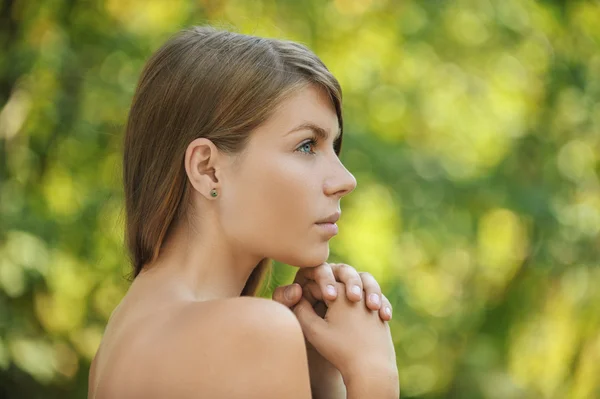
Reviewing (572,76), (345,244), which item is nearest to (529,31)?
(572,76)

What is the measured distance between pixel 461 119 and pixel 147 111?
389cm

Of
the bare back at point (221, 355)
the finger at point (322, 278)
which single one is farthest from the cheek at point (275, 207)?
the bare back at point (221, 355)

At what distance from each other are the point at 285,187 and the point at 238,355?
0.40 meters

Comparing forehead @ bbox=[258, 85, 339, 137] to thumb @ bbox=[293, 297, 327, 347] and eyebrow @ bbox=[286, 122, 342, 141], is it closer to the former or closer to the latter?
eyebrow @ bbox=[286, 122, 342, 141]

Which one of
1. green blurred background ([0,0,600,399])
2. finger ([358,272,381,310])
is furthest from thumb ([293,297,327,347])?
green blurred background ([0,0,600,399])

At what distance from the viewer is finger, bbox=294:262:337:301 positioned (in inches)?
70.2

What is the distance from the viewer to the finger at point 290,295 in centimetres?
184

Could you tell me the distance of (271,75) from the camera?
5.70 feet

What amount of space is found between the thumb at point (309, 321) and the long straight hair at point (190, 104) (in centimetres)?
35

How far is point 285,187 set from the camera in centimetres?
169

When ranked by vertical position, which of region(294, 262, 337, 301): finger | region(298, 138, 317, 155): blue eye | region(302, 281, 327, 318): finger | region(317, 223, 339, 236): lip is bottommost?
region(302, 281, 327, 318): finger

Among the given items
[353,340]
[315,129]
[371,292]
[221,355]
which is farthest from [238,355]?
[315,129]

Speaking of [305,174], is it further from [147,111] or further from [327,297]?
[147,111]

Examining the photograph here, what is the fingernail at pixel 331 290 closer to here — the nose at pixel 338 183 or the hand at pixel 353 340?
the hand at pixel 353 340
